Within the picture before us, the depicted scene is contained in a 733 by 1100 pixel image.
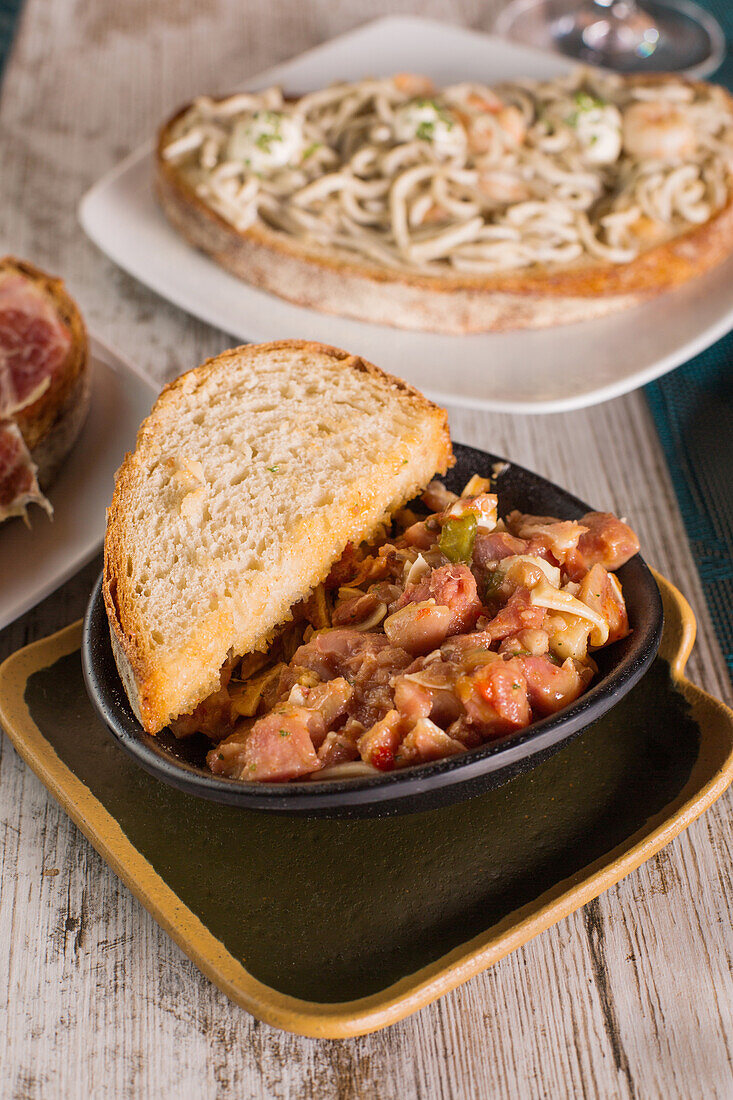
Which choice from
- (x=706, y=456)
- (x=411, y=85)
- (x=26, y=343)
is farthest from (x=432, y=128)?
(x=26, y=343)

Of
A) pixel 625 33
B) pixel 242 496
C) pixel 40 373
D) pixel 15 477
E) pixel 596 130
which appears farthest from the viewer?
pixel 625 33

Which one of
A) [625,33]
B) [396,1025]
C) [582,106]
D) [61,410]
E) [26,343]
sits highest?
[26,343]

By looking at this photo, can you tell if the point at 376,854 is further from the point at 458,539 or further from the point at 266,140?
the point at 266,140

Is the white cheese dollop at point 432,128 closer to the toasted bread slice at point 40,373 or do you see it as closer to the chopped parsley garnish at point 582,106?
the chopped parsley garnish at point 582,106

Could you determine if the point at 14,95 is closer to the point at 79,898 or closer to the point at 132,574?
the point at 132,574

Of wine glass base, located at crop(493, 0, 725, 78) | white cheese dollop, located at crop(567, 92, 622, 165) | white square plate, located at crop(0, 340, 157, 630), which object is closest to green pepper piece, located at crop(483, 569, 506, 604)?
white square plate, located at crop(0, 340, 157, 630)

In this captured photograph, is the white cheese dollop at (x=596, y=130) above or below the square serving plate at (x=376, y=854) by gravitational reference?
above

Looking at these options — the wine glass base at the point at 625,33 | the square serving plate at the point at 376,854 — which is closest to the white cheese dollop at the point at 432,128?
the wine glass base at the point at 625,33

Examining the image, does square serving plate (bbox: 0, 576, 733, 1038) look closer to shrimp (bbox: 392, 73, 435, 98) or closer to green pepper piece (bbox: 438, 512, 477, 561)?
green pepper piece (bbox: 438, 512, 477, 561)
